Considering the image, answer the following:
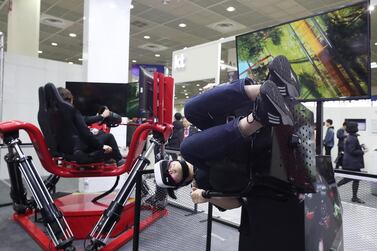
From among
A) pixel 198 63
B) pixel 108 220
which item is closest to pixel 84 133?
pixel 108 220

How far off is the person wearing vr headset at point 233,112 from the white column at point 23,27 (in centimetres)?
685

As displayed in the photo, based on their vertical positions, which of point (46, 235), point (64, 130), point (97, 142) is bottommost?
point (46, 235)

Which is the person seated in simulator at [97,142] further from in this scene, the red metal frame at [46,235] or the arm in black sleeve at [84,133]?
the red metal frame at [46,235]

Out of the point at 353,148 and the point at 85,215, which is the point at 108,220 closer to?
the point at 85,215

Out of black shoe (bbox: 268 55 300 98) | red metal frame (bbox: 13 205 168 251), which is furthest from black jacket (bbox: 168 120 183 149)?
black shoe (bbox: 268 55 300 98)

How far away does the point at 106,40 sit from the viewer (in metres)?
4.96

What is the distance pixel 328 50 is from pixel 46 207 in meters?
2.27

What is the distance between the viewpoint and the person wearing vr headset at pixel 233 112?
3.76ft

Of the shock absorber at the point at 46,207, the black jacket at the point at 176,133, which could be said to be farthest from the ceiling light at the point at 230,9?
the shock absorber at the point at 46,207

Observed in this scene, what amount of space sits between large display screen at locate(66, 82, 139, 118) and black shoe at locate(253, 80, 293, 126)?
129 inches

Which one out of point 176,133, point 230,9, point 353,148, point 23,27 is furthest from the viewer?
point 230,9

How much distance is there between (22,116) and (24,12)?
2.57 meters

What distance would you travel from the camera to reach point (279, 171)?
129 cm

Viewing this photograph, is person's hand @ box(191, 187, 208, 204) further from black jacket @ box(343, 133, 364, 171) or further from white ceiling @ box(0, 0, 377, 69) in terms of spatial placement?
white ceiling @ box(0, 0, 377, 69)
